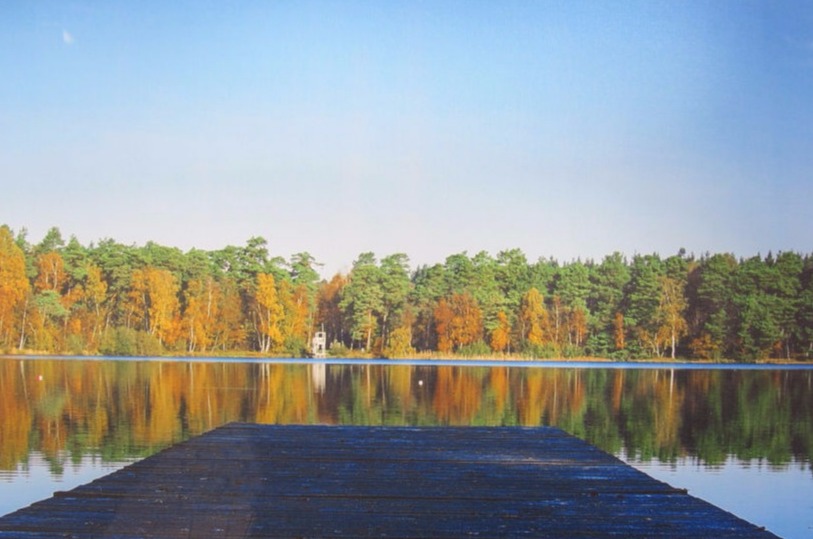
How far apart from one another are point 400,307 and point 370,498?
54027mm

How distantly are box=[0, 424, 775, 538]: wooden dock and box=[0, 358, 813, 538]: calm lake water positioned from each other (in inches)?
157

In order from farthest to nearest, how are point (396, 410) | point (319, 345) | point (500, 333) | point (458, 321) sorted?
point (319, 345) → point (500, 333) → point (458, 321) → point (396, 410)

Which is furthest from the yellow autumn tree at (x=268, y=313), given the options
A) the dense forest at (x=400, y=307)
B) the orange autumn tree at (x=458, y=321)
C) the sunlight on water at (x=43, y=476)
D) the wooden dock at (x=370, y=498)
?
the wooden dock at (x=370, y=498)

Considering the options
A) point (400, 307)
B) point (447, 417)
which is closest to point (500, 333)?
point (400, 307)

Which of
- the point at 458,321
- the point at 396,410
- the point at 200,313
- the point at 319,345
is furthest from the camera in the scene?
the point at 319,345

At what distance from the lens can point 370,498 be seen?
18.2ft

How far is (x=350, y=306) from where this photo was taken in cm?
6072

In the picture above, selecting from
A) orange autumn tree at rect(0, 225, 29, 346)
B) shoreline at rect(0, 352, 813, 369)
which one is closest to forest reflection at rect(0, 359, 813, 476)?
shoreline at rect(0, 352, 813, 369)

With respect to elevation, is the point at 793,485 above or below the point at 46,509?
below

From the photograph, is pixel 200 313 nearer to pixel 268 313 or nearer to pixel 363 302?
pixel 268 313

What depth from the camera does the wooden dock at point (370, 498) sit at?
4.75 meters

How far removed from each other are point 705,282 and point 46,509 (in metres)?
58.6

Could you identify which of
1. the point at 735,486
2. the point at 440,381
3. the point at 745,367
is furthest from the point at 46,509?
the point at 745,367

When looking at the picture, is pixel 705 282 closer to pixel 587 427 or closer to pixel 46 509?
pixel 587 427
